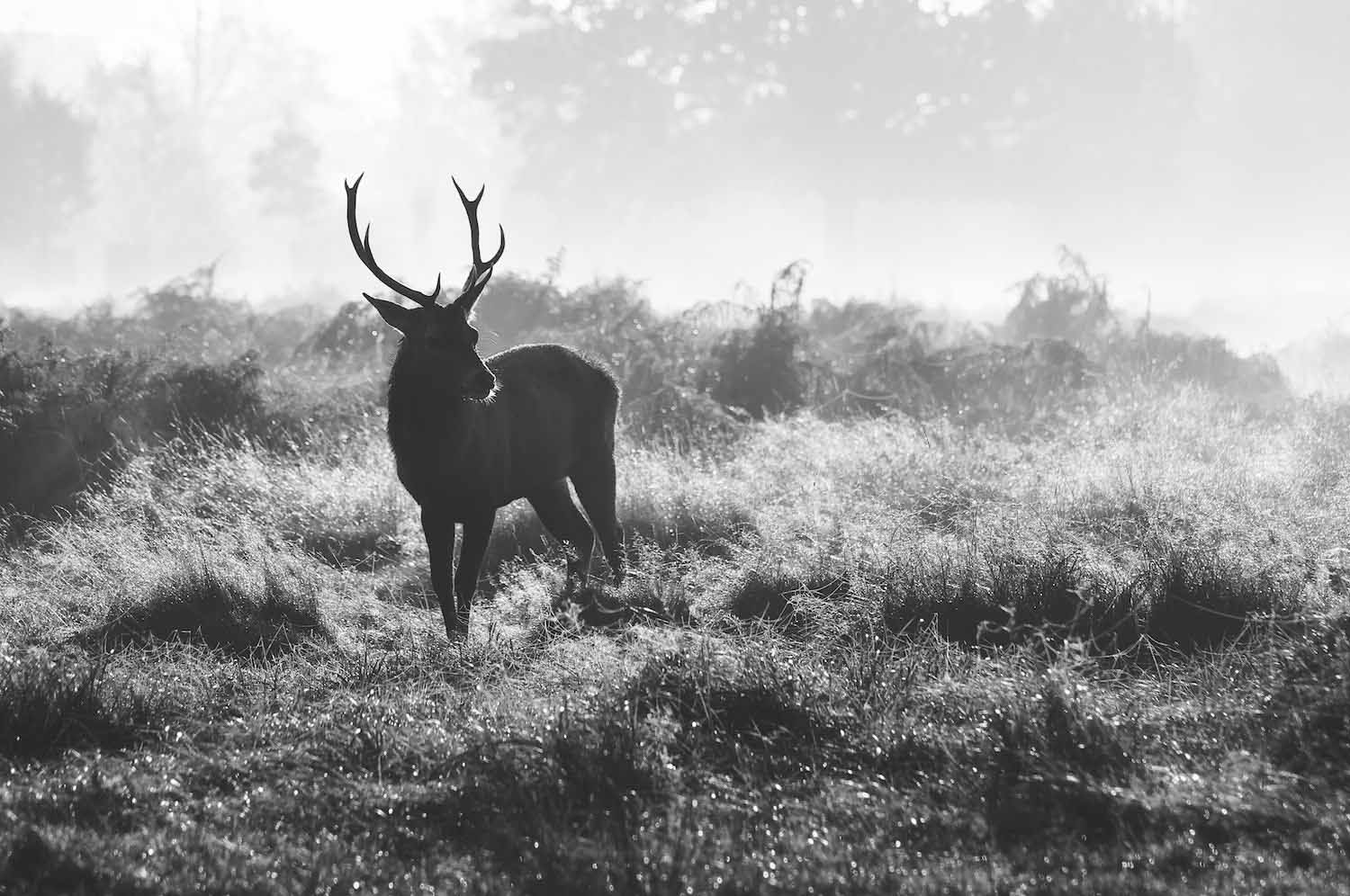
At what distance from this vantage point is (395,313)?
19.4 ft

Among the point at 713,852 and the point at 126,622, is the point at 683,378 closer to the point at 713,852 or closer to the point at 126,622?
the point at 126,622

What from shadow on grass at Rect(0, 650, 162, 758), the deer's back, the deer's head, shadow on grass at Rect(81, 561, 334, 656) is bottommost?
shadow on grass at Rect(81, 561, 334, 656)

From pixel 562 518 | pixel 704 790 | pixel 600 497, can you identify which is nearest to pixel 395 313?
pixel 562 518

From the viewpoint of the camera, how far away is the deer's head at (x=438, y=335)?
5855 mm

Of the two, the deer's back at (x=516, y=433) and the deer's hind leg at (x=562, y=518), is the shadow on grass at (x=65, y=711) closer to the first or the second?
the deer's back at (x=516, y=433)

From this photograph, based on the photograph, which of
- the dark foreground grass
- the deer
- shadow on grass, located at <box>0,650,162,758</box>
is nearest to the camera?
the dark foreground grass

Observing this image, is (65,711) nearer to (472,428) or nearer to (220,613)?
(220,613)

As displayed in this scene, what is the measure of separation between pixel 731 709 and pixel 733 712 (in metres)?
0.02

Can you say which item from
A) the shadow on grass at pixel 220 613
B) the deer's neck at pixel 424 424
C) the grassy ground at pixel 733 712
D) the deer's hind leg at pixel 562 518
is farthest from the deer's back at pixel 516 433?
the shadow on grass at pixel 220 613

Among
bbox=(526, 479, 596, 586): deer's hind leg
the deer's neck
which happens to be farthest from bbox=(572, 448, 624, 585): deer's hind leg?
the deer's neck

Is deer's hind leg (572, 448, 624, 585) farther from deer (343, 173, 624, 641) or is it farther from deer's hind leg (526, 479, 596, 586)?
deer's hind leg (526, 479, 596, 586)

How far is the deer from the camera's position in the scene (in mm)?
5961

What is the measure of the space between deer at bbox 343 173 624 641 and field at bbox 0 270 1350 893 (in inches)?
16.5

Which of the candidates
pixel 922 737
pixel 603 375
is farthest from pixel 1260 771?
pixel 603 375
